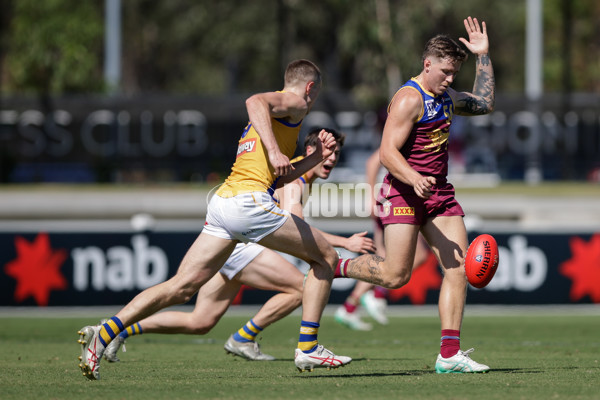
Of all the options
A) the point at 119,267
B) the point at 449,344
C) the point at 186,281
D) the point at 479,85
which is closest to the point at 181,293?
the point at 186,281

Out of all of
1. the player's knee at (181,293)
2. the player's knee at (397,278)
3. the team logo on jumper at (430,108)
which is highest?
the team logo on jumper at (430,108)

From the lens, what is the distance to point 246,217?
7.36 m

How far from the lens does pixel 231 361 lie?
898 cm

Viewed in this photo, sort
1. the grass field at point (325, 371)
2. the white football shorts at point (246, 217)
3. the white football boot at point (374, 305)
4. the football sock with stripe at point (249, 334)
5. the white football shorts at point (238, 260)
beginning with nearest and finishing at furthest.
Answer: the grass field at point (325, 371) → the white football shorts at point (246, 217) → the white football shorts at point (238, 260) → the football sock with stripe at point (249, 334) → the white football boot at point (374, 305)

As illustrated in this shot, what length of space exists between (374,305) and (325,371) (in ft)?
17.3

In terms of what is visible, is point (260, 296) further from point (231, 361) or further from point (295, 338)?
point (231, 361)

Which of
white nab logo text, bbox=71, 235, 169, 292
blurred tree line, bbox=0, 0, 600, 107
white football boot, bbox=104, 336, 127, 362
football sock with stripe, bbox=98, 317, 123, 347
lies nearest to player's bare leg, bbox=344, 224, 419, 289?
football sock with stripe, bbox=98, 317, 123, 347

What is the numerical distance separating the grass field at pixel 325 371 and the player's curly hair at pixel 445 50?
7.22 feet

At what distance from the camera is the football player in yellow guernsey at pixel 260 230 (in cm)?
729

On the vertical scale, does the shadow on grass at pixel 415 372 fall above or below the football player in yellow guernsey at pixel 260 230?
below

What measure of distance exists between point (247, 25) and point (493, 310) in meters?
37.1

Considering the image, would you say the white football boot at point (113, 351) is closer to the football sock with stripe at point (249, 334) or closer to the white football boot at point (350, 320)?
the football sock with stripe at point (249, 334)

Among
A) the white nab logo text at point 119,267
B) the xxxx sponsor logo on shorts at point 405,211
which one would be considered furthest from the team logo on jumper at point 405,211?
the white nab logo text at point 119,267

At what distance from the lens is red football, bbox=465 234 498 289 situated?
7.61 m
